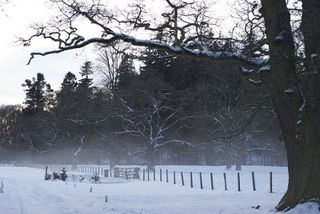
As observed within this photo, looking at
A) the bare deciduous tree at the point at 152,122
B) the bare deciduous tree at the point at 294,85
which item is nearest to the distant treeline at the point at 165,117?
the bare deciduous tree at the point at 152,122

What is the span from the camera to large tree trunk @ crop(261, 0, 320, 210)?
1291cm

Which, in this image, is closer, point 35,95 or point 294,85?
point 294,85

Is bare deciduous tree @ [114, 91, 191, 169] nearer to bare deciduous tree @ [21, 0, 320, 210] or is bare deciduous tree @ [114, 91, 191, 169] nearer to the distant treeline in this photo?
the distant treeline

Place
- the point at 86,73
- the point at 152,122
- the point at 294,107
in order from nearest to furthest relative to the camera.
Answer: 1. the point at 294,107
2. the point at 152,122
3. the point at 86,73

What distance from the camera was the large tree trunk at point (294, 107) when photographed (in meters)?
12.9

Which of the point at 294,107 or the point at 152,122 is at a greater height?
the point at 152,122

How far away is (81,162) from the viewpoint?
86.6 meters

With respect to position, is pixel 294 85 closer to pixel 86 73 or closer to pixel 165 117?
pixel 165 117

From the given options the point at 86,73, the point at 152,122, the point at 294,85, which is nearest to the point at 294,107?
the point at 294,85

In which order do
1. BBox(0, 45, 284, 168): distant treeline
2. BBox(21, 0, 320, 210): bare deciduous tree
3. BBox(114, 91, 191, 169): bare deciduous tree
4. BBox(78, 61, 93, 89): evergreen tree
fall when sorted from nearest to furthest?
BBox(21, 0, 320, 210): bare deciduous tree, BBox(0, 45, 284, 168): distant treeline, BBox(114, 91, 191, 169): bare deciduous tree, BBox(78, 61, 93, 89): evergreen tree

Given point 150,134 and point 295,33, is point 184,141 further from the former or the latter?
point 295,33

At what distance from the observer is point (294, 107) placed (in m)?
13.4

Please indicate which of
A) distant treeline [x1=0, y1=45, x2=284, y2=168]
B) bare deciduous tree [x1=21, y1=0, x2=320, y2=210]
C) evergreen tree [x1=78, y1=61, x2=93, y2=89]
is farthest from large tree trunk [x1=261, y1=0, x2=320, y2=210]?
evergreen tree [x1=78, y1=61, x2=93, y2=89]

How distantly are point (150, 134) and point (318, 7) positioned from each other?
141 feet
